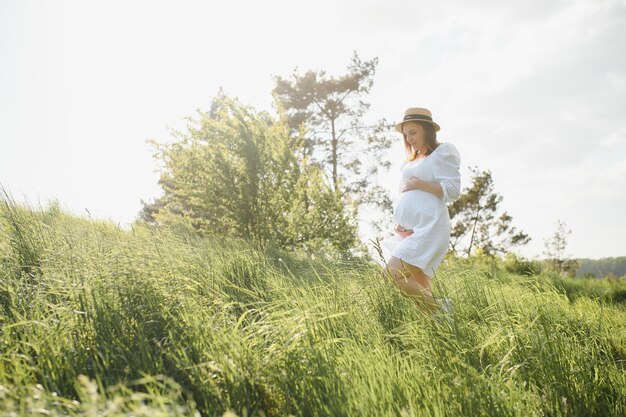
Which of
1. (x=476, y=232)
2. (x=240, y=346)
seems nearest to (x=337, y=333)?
(x=240, y=346)

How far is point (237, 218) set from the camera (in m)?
9.14

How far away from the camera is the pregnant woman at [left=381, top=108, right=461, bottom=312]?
3932mm

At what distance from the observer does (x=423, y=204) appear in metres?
4.07

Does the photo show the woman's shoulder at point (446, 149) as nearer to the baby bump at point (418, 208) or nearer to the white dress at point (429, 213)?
the white dress at point (429, 213)

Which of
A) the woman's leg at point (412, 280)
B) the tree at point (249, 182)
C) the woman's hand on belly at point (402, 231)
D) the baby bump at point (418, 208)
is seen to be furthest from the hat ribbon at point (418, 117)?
the tree at point (249, 182)

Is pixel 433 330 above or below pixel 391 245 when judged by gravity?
below

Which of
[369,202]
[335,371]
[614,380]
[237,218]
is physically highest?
[369,202]

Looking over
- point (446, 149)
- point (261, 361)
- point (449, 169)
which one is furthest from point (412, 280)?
point (261, 361)

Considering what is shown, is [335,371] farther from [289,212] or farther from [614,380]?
[289,212]

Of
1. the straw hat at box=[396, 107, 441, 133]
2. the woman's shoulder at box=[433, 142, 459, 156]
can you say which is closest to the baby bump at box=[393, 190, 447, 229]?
the woman's shoulder at box=[433, 142, 459, 156]

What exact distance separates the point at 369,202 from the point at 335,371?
61.9 feet

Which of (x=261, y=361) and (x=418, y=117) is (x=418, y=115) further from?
(x=261, y=361)

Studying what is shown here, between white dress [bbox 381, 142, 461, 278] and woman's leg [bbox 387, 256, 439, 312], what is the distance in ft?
0.16

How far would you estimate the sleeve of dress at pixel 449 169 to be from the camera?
409 centimetres
